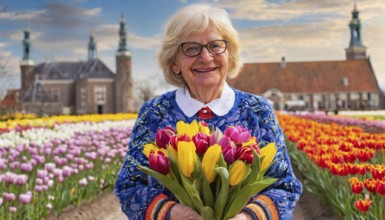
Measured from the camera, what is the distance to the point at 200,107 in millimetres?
2652

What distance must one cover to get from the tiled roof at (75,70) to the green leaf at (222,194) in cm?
7273

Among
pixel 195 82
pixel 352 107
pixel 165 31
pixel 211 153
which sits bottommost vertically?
pixel 352 107

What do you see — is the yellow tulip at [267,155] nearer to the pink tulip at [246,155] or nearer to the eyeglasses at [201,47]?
the pink tulip at [246,155]

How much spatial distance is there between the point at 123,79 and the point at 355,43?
113ft

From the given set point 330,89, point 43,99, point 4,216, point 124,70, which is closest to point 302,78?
point 330,89

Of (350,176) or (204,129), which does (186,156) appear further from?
(350,176)

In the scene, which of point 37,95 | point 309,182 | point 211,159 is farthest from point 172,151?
point 37,95

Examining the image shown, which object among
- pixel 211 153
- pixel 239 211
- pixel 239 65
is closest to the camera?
pixel 211 153

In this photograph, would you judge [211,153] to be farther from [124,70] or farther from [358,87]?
[124,70]

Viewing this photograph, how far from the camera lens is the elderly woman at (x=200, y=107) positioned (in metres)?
2.48

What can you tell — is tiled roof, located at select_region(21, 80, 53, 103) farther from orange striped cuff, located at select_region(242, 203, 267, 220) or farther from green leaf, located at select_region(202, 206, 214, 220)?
green leaf, located at select_region(202, 206, 214, 220)

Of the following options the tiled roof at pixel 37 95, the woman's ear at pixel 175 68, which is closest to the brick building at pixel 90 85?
the tiled roof at pixel 37 95

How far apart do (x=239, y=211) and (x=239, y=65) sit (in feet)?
2.76

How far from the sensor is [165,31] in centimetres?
266
